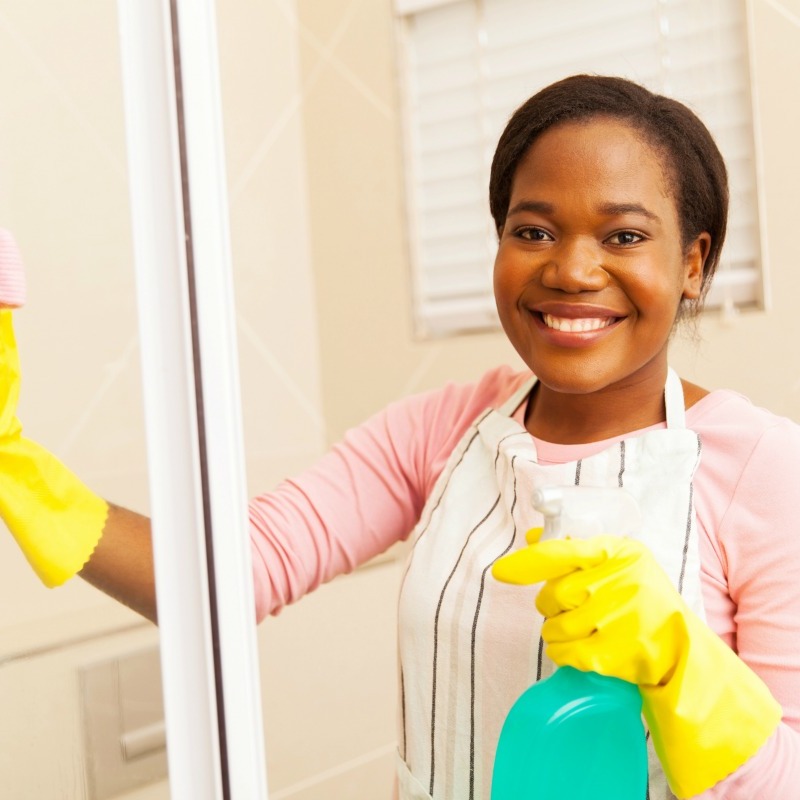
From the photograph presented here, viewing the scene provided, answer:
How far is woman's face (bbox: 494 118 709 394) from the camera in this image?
0.49 m

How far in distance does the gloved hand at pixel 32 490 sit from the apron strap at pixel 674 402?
0.33 meters

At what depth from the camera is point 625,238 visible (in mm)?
500

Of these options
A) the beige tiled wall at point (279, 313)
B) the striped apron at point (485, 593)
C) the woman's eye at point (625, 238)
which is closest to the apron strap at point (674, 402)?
the striped apron at point (485, 593)

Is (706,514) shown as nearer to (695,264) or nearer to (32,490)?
(695,264)

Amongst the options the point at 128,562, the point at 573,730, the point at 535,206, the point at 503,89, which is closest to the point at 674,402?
the point at 535,206

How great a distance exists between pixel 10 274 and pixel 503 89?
900 mm

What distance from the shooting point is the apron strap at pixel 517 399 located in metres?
0.63

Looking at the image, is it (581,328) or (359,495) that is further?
(359,495)

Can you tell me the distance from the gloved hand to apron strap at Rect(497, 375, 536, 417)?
0.34 m

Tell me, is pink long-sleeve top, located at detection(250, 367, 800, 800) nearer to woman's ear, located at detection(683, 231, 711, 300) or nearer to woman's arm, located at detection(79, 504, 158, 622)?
woman's ear, located at detection(683, 231, 711, 300)

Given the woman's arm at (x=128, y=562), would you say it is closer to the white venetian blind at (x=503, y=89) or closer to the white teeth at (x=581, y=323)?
the white teeth at (x=581, y=323)

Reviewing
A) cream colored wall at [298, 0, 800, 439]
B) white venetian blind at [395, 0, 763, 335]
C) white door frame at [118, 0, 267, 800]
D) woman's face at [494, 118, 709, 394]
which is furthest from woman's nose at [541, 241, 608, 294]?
cream colored wall at [298, 0, 800, 439]

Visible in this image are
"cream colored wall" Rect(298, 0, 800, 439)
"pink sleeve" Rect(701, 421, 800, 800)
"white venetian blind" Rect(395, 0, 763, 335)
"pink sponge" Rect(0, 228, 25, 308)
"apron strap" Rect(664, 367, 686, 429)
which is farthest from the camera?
"cream colored wall" Rect(298, 0, 800, 439)

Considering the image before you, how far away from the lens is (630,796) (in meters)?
0.39
